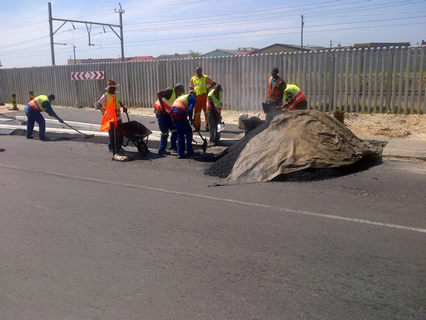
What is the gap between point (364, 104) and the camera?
15039 millimetres

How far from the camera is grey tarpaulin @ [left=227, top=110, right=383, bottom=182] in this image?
26.0 feet

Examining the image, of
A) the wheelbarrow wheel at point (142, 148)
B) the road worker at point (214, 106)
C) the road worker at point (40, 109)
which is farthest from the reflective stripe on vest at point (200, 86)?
the road worker at point (40, 109)

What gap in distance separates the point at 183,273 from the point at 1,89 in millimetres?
28351

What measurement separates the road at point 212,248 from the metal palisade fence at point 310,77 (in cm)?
708

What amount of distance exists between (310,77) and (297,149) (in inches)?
341

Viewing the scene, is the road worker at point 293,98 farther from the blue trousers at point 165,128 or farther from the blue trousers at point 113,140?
the blue trousers at point 113,140

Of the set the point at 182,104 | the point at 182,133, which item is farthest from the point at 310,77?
the point at 182,133

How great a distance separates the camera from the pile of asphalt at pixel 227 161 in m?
8.48

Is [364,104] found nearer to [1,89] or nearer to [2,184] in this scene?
[2,184]

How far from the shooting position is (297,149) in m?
8.14

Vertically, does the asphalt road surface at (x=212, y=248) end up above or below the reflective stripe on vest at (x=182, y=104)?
below

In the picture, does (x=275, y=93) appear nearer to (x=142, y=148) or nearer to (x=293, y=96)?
(x=293, y=96)

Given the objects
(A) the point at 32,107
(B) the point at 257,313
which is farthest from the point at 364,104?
(B) the point at 257,313

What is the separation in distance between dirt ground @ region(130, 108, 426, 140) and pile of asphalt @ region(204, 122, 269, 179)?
4339 mm
